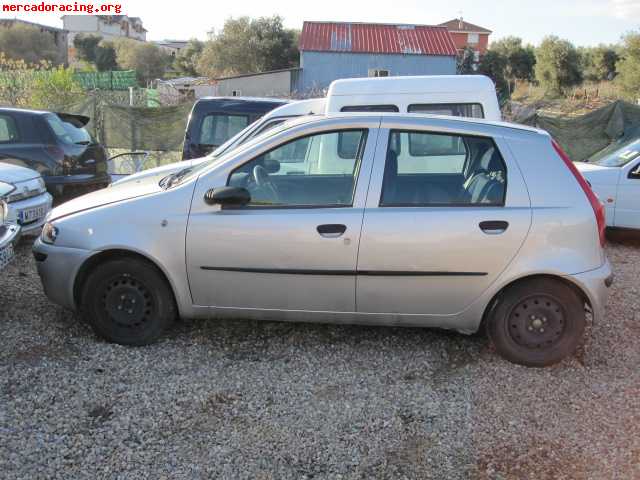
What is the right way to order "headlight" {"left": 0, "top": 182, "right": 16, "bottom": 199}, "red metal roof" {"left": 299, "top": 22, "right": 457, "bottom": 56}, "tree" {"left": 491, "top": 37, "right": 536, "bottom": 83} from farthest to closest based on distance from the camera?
"tree" {"left": 491, "top": 37, "right": 536, "bottom": 83} → "red metal roof" {"left": 299, "top": 22, "right": 457, "bottom": 56} → "headlight" {"left": 0, "top": 182, "right": 16, "bottom": 199}

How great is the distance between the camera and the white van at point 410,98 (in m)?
6.85

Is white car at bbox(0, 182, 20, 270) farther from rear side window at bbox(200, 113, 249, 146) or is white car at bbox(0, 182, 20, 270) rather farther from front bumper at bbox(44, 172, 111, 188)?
rear side window at bbox(200, 113, 249, 146)

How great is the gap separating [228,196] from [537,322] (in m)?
2.22

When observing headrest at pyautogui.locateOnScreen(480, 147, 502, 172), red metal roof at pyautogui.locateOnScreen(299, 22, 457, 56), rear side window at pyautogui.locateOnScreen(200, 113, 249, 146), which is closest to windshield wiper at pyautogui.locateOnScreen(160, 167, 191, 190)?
headrest at pyautogui.locateOnScreen(480, 147, 502, 172)

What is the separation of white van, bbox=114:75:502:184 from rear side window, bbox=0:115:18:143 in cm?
257

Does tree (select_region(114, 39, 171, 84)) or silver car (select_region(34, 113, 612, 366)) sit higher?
tree (select_region(114, 39, 171, 84))

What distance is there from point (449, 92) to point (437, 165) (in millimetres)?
2596

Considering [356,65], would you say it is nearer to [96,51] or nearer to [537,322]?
[537,322]

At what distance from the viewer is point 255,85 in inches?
1259

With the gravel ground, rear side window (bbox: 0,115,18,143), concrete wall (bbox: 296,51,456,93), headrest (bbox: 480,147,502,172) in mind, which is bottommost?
the gravel ground

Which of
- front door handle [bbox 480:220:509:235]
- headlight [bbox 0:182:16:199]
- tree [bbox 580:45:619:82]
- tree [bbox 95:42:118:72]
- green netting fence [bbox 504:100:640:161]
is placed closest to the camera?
front door handle [bbox 480:220:509:235]

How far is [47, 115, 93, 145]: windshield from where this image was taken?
A: 8375mm

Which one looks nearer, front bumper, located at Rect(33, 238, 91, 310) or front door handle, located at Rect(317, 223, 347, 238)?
front door handle, located at Rect(317, 223, 347, 238)

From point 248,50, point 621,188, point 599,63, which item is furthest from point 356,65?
point 621,188
